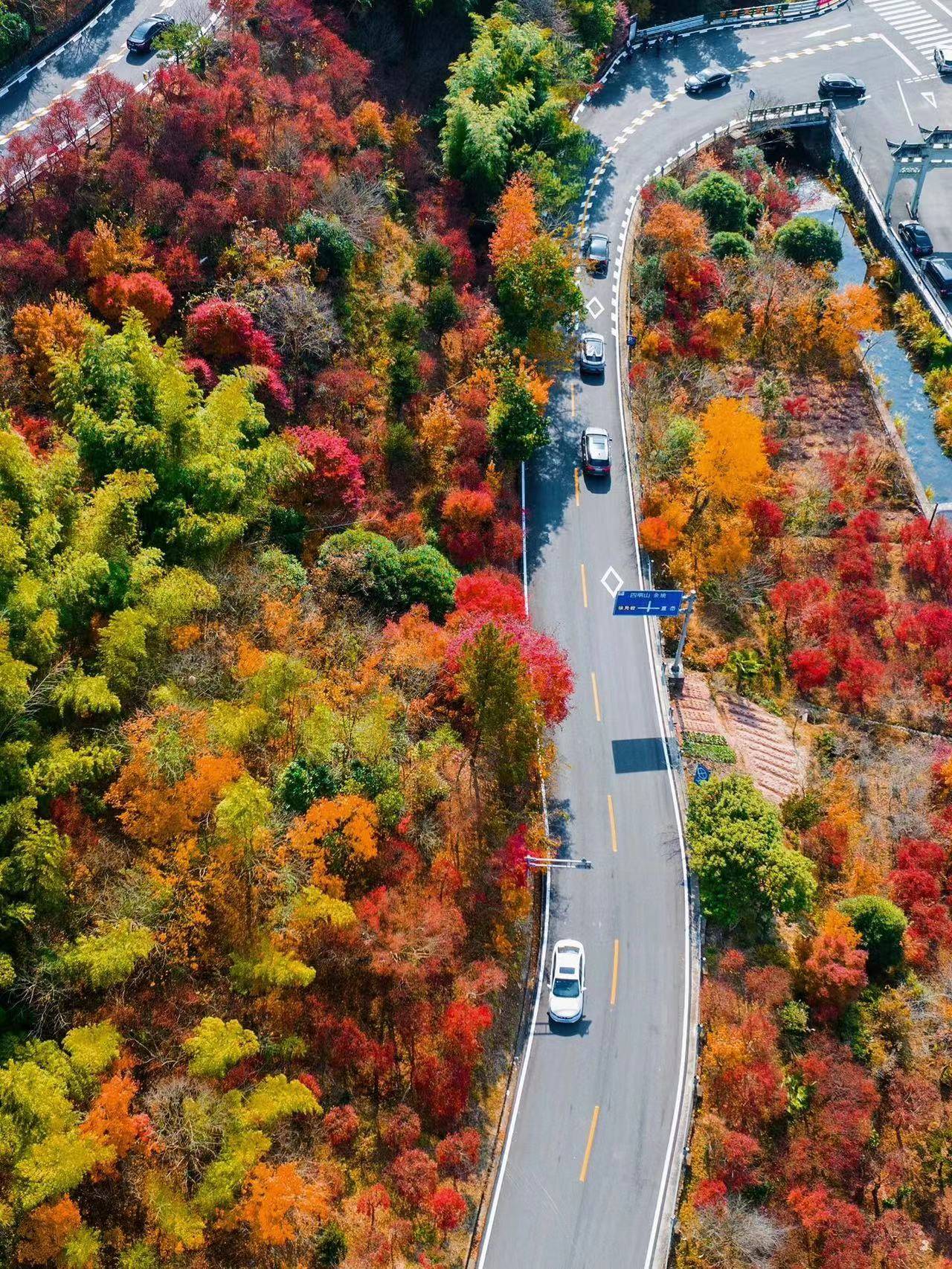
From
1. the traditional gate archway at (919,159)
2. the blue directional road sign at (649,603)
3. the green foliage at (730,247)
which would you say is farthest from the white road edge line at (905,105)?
the blue directional road sign at (649,603)

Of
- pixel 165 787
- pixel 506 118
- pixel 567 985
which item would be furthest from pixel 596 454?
pixel 165 787

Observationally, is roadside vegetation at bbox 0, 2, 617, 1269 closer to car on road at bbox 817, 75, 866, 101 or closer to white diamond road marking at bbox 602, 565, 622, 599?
white diamond road marking at bbox 602, 565, 622, 599

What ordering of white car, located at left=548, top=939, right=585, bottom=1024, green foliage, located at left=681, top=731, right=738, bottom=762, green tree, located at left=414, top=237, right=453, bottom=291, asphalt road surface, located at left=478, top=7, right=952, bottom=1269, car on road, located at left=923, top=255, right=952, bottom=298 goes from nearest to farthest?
1. asphalt road surface, located at left=478, top=7, right=952, bottom=1269
2. white car, located at left=548, top=939, right=585, bottom=1024
3. green foliage, located at left=681, top=731, right=738, bottom=762
4. green tree, located at left=414, top=237, right=453, bottom=291
5. car on road, located at left=923, top=255, right=952, bottom=298

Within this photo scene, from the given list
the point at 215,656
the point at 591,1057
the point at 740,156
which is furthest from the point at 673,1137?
the point at 740,156

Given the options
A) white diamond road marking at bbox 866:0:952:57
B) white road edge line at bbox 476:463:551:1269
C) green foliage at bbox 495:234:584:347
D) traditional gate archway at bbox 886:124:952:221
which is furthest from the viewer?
white diamond road marking at bbox 866:0:952:57

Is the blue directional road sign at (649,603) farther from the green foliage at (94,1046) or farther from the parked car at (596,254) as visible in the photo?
the parked car at (596,254)

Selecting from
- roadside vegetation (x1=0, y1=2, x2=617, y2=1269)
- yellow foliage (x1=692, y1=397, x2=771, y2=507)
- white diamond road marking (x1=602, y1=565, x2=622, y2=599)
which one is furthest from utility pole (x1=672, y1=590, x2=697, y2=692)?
roadside vegetation (x1=0, y1=2, x2=617, y2=1269)

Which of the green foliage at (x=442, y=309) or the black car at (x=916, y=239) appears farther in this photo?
the black car at (x=916, y=239)
